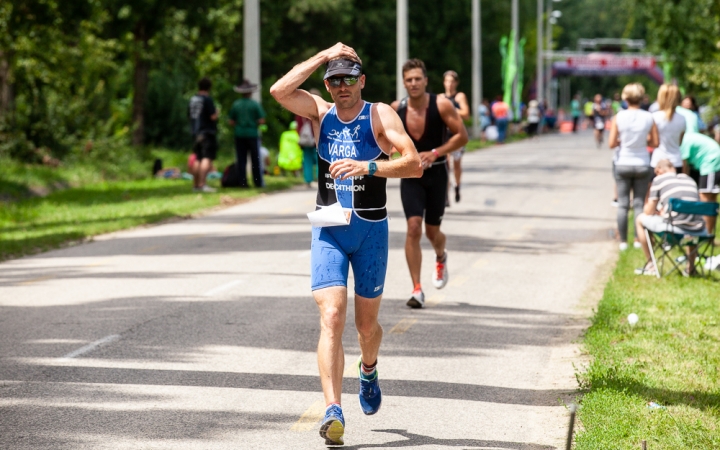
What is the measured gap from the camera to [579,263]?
532 inches

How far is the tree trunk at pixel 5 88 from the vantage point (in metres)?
27.0

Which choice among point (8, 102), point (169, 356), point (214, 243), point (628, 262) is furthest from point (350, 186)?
point (8, 102)

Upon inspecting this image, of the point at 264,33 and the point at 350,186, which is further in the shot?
the point at 264,33

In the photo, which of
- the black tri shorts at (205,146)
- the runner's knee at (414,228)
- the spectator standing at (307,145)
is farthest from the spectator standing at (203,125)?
the runner's knee at (414,228)

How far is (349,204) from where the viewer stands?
6176 mm

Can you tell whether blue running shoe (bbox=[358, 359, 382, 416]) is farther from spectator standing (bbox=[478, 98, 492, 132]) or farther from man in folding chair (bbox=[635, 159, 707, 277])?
spectator standing (bbox=[478, 98, 492, 132])

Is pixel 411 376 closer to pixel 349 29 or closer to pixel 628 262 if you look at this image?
pixel 628 262

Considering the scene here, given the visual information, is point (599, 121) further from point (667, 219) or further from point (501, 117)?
point (667, 219)

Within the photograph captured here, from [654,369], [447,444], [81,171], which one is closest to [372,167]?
[447,444]

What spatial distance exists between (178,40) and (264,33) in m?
3.94

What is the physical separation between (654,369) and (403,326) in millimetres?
2440

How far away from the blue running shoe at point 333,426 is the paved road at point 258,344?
0.27 metres

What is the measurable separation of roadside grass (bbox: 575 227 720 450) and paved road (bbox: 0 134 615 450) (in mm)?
254

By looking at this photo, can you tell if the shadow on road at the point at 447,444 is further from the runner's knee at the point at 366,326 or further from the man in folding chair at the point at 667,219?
the man in folding chair at the point at 667,219
